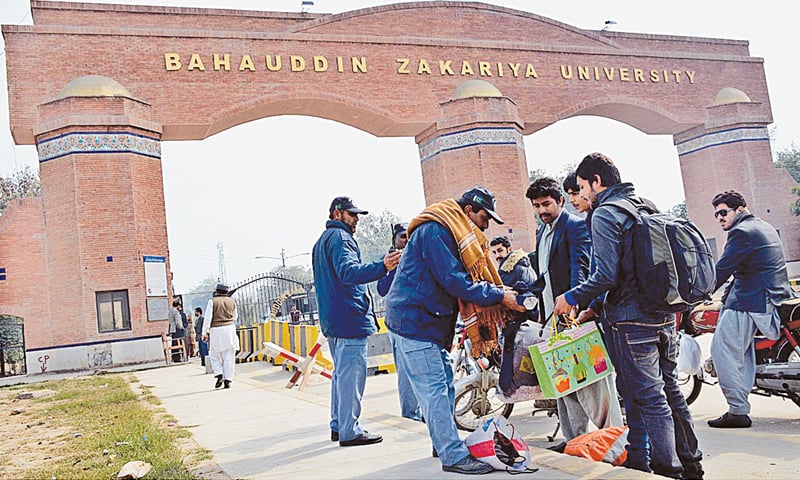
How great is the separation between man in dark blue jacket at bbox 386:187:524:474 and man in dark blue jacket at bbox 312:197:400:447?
0.88m

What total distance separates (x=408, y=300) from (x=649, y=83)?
23309 mm

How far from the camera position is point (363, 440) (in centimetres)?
470

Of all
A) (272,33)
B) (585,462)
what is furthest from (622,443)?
(272,33)

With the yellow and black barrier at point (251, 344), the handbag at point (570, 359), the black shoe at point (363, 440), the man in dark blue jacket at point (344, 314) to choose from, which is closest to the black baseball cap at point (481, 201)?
the handbag at point (570, 359)

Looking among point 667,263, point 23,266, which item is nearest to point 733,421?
point 667,263

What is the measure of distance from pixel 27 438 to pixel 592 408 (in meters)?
5.06

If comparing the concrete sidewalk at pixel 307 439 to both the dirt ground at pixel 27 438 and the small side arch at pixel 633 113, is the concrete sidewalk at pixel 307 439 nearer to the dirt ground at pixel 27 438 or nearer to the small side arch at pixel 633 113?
the dirt ground at pixel 27 438

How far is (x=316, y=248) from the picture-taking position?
5.21 meters

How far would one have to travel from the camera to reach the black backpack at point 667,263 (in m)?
3.68

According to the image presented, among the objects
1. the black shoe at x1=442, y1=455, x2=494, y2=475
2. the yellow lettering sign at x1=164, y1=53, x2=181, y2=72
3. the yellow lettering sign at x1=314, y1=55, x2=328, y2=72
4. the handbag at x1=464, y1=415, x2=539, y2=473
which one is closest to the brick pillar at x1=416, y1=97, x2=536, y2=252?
the yellow lettering sign at x1=314, y1=55, x2=328, y2=72

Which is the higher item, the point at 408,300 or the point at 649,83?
the point at 649,83

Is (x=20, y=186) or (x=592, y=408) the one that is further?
(x=20, y=186)

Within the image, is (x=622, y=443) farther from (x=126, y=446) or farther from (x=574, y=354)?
(x=126, y=446)

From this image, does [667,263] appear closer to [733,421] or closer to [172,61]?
[733,421]
